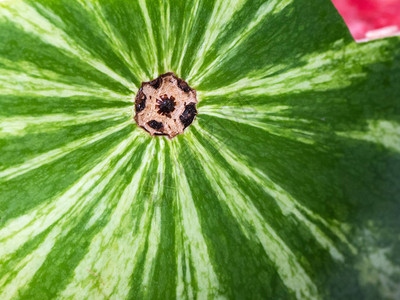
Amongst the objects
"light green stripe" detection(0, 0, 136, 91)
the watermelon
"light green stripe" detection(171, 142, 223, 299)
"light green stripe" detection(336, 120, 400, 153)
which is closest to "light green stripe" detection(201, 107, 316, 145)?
the watermelon

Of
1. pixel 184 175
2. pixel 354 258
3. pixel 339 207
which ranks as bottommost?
pixel 354 258

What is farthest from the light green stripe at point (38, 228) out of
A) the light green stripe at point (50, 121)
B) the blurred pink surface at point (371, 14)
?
the blurred pink surface at point (371, 14)

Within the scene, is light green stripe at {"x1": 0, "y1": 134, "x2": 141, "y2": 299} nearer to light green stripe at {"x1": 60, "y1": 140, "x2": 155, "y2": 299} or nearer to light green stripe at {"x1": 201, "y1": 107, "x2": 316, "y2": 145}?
light green stripe at {"x1": 60, "y1": 140, "x2": 155, "y2": 299}

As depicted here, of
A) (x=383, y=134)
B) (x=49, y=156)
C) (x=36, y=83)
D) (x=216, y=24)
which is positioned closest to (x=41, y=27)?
(x=36, y=83)

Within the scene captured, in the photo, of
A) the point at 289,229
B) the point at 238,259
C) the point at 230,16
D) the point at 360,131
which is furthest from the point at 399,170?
the point at 230,16

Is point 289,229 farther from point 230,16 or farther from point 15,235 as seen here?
point 15,235

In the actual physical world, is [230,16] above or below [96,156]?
above
